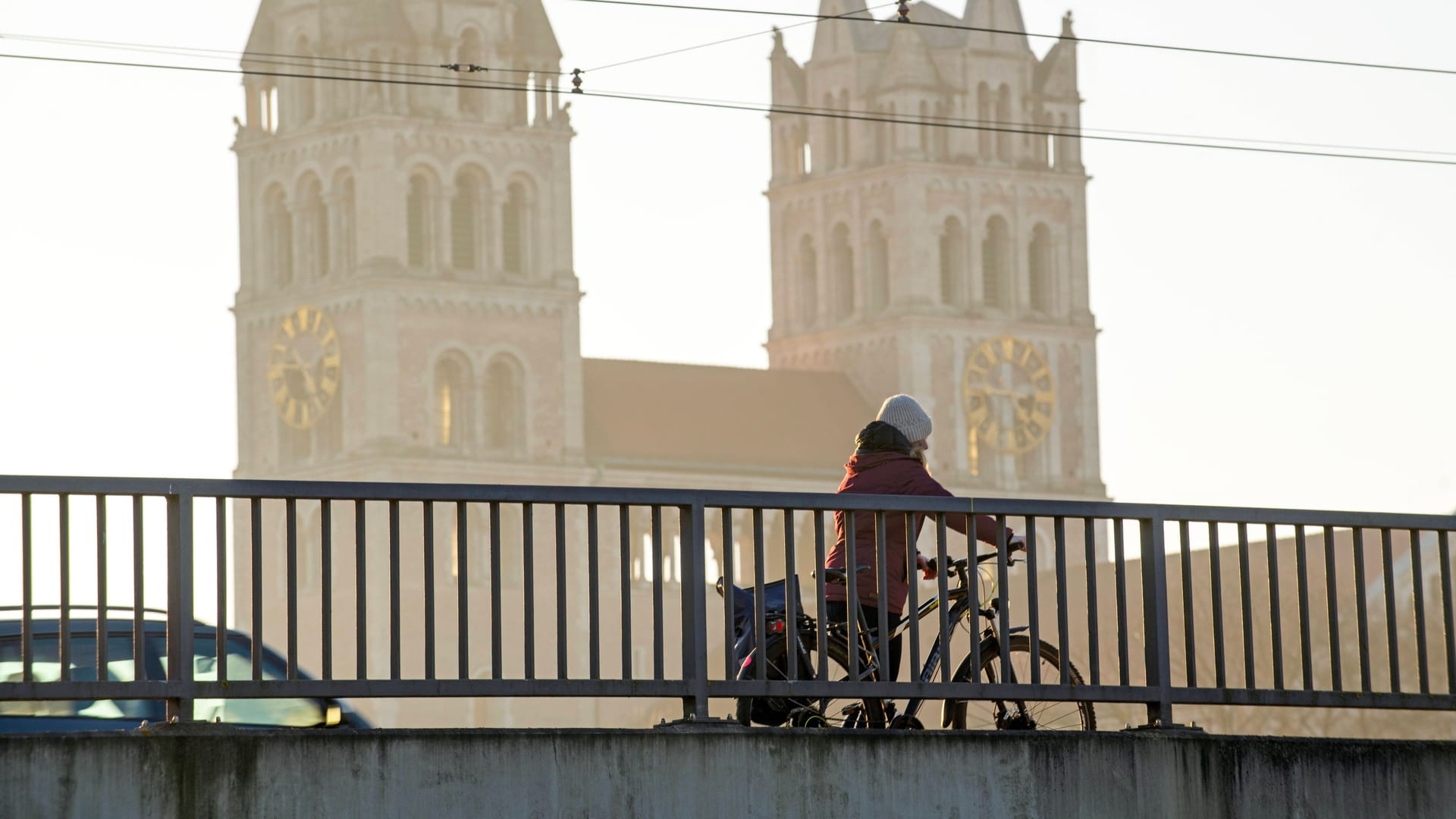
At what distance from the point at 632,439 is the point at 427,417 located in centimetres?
1030

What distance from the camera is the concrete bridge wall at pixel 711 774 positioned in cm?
1072

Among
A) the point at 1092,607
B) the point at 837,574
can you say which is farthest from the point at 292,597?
the point at 1092,607

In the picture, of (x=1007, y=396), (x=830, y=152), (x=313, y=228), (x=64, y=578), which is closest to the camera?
(x=64, y=578)

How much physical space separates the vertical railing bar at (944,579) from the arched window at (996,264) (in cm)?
10664

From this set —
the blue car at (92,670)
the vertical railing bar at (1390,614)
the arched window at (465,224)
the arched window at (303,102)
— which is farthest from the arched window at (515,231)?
the vertical railing bar at (1390,614)

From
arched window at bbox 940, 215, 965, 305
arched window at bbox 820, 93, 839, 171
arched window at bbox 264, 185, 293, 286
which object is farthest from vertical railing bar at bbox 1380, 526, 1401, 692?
arched window at bbox 820, 93, 839, 171

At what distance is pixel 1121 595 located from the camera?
13.0 m

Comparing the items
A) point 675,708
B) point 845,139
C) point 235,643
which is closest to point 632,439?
point 845,139

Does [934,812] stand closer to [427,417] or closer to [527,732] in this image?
[527,732]

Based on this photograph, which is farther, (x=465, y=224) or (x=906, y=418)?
(x=465, y=224)

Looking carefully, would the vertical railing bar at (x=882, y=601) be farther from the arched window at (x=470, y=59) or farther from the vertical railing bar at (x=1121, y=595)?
the arched window at (x=470, y=59)

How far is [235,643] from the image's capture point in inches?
546

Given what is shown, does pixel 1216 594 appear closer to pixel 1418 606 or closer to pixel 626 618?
pixel 1418 606

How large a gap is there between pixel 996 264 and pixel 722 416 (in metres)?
11.9
